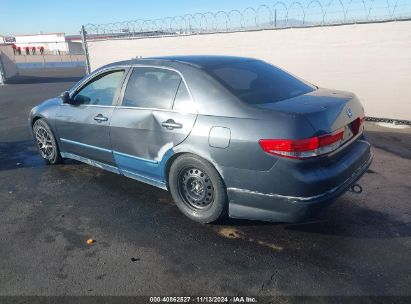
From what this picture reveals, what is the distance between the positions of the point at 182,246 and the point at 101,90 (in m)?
2.42

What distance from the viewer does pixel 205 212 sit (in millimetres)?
3719

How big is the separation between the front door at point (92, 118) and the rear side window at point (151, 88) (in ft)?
0.83

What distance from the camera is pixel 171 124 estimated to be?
146 inches

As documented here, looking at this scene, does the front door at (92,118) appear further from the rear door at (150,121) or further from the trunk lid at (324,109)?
the trunk lid at (324,109)

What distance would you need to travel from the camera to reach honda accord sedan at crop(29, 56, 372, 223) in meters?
3.04

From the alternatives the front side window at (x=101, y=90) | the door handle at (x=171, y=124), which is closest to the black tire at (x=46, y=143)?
the front side window at (x=101, y=90)

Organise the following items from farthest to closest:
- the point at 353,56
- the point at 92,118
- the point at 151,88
Result: the point at 353,56 → the point at 92,118 → the point at 151,88

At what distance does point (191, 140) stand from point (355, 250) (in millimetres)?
1819

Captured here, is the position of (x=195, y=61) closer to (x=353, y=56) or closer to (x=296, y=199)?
(x=296, y=199)

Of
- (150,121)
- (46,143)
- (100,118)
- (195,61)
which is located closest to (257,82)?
(195,61)

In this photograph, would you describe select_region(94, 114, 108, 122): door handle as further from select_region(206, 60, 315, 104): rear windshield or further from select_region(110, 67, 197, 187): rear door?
select_region(206, 60, 315, 104): rear windshield

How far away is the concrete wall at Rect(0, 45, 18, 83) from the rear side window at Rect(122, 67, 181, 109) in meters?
19.2

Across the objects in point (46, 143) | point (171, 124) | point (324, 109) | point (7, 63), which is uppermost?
point (324, 109)

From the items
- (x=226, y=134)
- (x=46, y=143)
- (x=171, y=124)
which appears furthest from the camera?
(x=46, y=143)
